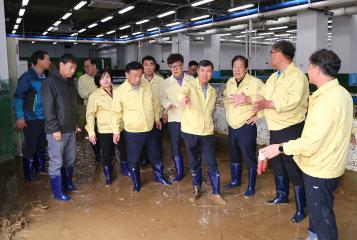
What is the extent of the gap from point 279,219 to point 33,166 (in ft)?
11.2

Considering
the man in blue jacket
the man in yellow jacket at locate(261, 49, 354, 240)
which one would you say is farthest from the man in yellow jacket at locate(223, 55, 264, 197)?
the man in blue jacket

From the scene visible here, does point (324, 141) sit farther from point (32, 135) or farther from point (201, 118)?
point (32, 135)

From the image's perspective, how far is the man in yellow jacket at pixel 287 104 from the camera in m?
3.01

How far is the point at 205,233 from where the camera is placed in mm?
3002

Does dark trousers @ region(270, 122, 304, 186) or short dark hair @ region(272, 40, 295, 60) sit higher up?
short dark hair @ region(272, 40, 295, 60)

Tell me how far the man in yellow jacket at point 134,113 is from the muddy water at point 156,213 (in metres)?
0.49

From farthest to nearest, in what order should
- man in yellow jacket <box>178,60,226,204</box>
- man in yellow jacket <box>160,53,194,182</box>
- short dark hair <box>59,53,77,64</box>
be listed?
man in yellow jacket <box>160,53,194,182</box> → short dark hair <box>59,53,77,64</box> → man in yellow jacket <box>178,60,226,204</box>

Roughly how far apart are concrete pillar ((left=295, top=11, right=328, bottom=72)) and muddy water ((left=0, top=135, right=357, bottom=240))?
4.85 meters

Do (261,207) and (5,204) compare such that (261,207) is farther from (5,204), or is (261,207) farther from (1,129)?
(1,129)

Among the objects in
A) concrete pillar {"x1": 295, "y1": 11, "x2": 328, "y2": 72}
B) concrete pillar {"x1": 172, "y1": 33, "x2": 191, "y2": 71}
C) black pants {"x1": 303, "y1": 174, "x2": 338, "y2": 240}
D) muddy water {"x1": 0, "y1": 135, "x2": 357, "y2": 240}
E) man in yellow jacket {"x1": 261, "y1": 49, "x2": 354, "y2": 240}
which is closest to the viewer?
man in yellow jacket {"x1": 261, "y1": 49, "x2": 354, "y2": 240}

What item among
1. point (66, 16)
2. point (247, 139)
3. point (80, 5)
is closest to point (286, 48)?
point (247, 139)

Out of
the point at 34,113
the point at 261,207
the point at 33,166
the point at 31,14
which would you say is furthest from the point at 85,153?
the point at 31,14

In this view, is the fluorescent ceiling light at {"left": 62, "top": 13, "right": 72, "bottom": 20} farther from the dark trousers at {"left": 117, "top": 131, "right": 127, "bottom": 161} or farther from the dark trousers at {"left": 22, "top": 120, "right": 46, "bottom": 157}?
the dark trousers at {"left": 117, "top": 131, "right": 127, "bottom": 161}

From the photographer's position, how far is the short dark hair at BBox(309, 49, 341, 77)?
2.13 meters
